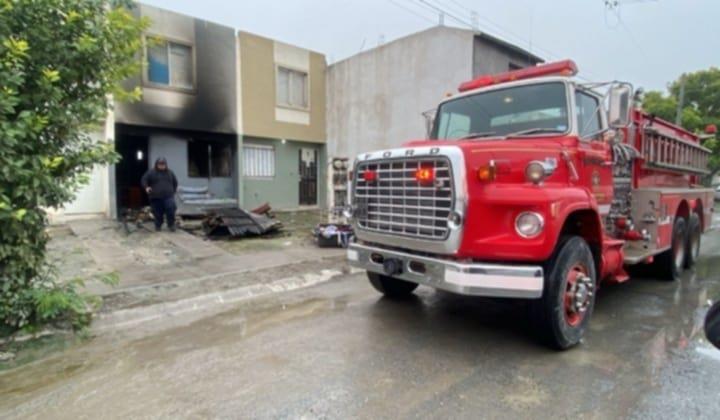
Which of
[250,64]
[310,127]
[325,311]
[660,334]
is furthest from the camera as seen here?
[310,127]

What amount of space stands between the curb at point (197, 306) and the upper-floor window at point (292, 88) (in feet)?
35.9

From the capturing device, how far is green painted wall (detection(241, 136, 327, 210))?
50.2ft

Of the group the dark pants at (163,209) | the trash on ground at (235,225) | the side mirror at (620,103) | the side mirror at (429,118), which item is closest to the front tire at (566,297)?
the side mirror at (620,103)

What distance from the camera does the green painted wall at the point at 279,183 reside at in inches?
603

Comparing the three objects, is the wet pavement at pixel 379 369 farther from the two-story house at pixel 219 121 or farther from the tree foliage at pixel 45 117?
the two-story house at pixel 219 121

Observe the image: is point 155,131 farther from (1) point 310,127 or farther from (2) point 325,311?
(2) point 325,311

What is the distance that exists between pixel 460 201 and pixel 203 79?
1246 cm

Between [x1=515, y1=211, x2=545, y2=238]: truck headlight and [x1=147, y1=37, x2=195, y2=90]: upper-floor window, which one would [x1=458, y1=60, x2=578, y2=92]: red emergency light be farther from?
[x1=147, y1=37, x2=195, y2=90]: upper-floor window

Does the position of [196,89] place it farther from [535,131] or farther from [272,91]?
[535,131]

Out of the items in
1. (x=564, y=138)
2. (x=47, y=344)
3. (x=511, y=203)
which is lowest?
(x=47, y=344)

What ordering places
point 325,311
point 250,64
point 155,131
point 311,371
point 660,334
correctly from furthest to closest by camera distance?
point 250,64, point 155,131, point 325,311, point 660,334, point 311,371

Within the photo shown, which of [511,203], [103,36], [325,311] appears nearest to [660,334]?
[511,203]

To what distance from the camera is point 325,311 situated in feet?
16.4

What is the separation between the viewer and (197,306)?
5250 millimetres
